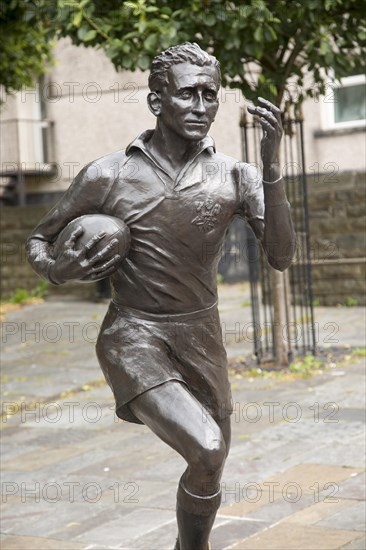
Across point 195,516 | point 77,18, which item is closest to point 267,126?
point 195,516

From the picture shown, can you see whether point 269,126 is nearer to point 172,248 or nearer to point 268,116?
point 268,116

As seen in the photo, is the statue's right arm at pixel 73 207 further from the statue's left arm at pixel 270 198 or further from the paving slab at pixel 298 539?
the paving slab at pixel 298 539

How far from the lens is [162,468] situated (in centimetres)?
738

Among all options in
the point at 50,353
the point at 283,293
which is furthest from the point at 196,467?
the point at 50,353

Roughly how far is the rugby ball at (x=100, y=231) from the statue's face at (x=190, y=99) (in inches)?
18.3

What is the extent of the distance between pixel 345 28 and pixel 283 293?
102 inches

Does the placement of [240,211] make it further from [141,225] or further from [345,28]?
[345,28]

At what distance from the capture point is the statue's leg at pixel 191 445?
433 centimetres

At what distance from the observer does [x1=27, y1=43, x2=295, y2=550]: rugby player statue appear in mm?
4441

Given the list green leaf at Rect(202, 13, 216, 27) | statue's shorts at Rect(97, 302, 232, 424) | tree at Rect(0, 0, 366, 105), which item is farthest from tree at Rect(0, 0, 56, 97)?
statue's shorts at Rect(97, 302, 232, 424)

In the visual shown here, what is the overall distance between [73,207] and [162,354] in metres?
0.73

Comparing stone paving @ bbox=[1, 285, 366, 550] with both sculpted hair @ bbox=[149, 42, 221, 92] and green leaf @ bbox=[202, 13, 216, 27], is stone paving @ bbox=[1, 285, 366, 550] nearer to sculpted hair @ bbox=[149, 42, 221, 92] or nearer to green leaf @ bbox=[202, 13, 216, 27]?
sculpted hair @ bbox=[149, 42, 221, 92]

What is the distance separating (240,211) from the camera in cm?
474

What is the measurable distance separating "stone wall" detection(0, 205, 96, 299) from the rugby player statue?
13.0 m
